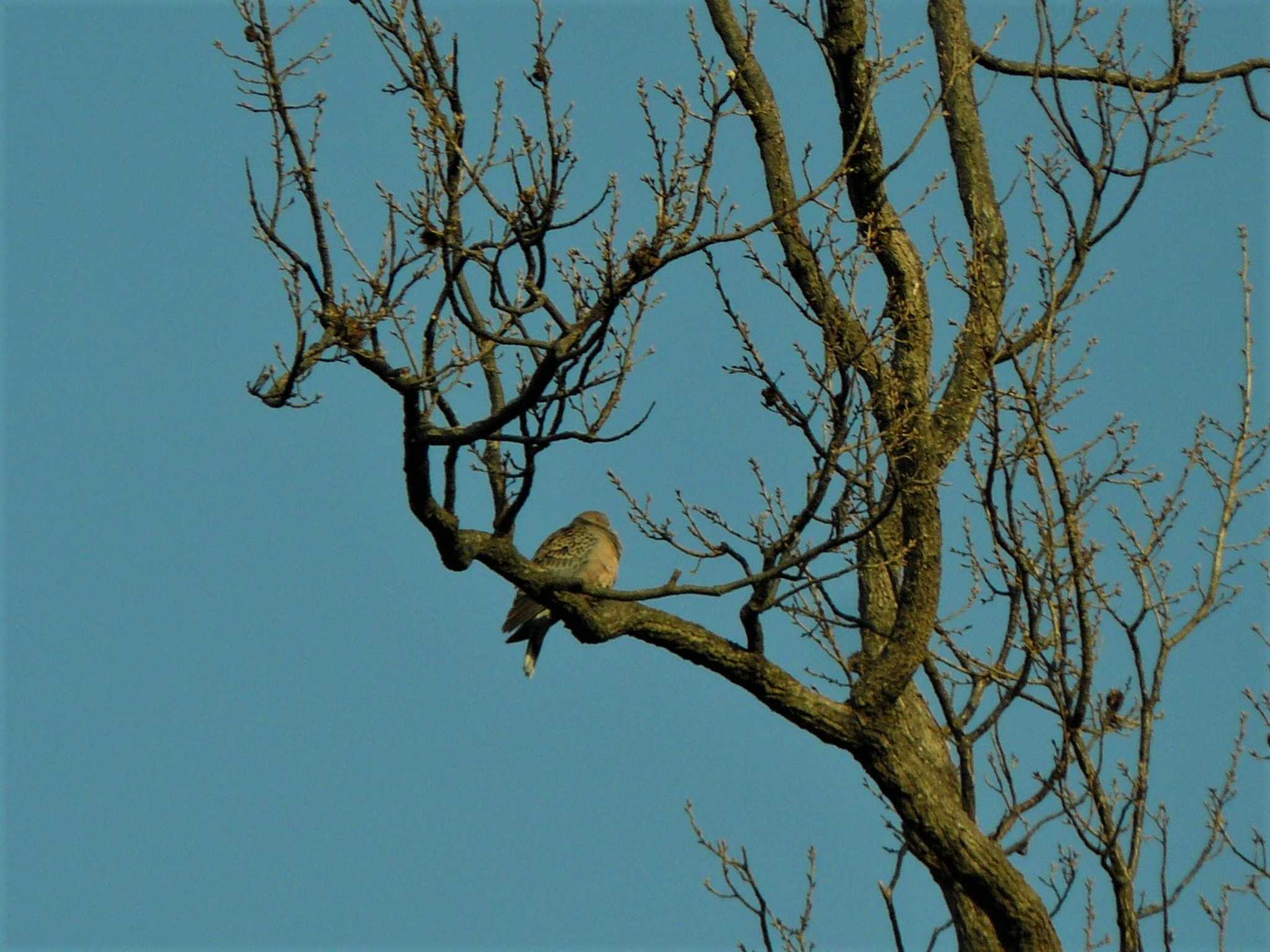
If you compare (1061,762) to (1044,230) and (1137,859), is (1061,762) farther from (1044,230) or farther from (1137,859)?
(1044,230)

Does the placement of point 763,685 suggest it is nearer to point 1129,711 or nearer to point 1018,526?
point 1018,526

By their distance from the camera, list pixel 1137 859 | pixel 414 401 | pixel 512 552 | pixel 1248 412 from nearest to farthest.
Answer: pixel 414 401
pixel 512 552
pixel 1137 859
pixel 1248 412

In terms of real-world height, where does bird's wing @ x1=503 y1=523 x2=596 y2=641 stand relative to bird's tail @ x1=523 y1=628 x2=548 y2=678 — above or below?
above

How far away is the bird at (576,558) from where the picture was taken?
880 centimetres

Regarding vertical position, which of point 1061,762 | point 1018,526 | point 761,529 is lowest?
point 1061,762

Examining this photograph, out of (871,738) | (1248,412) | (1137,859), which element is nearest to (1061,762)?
(1137,859)

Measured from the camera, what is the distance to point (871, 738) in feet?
20.1

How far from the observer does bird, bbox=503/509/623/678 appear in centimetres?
880

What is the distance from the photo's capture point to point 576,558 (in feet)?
29.8

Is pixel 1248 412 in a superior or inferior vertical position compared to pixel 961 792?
superior

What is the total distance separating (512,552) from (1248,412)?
11.5 feet

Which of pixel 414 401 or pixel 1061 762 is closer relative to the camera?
pixel 414 401

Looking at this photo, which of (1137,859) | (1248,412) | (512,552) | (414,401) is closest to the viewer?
(414,401)

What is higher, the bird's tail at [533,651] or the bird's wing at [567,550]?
Result: the bird's wing at [567,550]
